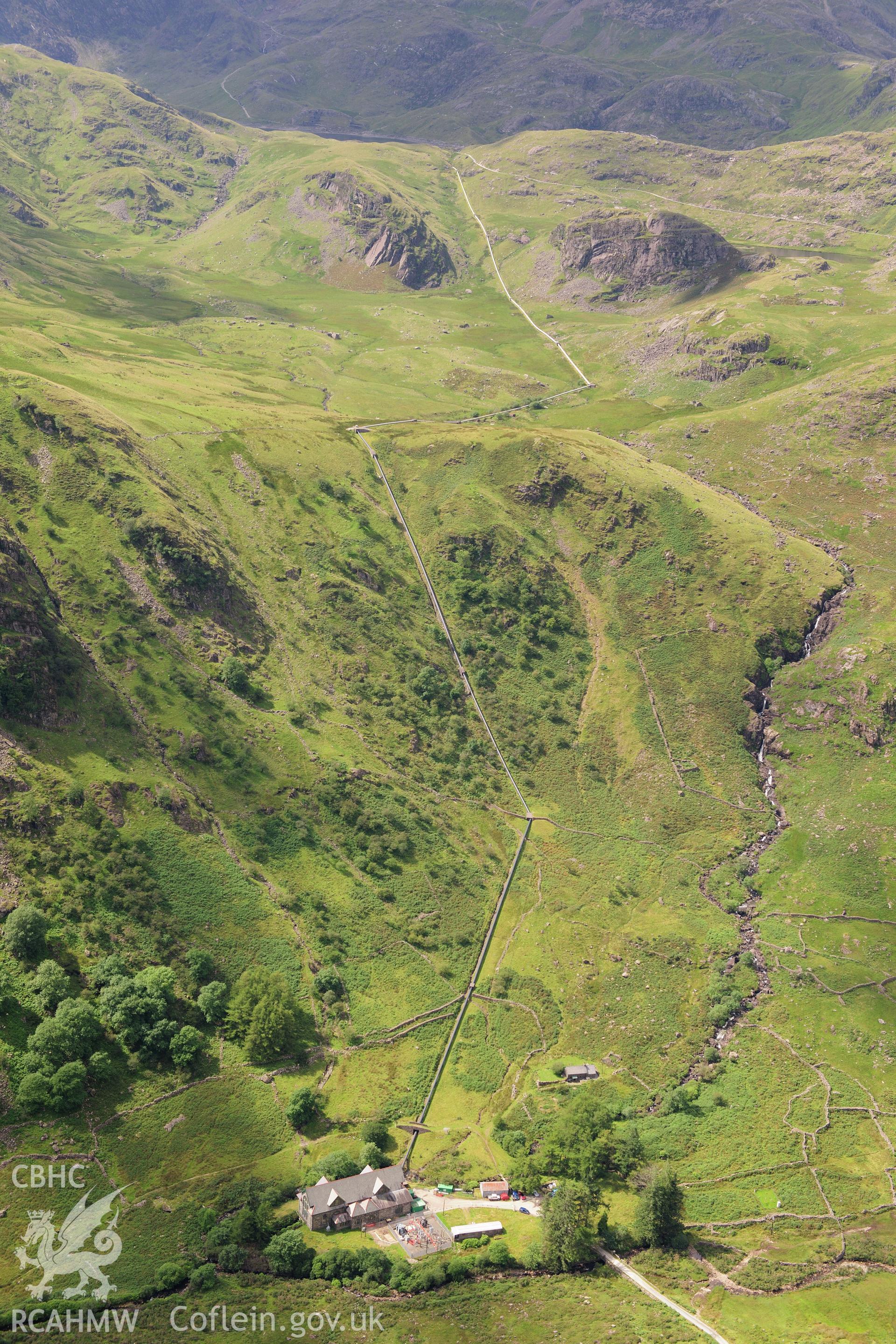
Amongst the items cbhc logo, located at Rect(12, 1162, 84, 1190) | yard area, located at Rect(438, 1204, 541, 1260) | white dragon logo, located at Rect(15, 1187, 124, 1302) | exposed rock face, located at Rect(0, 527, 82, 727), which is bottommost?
yard area, located at Rect(438, 1204, 541, 1260)

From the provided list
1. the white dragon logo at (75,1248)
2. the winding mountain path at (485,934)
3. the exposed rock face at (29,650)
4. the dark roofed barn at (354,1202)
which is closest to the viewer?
the white dragon logo at (75,1248)

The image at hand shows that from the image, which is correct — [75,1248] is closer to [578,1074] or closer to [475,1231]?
[475,1231]

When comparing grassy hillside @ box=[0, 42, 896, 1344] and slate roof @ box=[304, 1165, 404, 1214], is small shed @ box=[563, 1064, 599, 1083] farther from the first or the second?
slate roof @ box=[304, 1165, 404, 1214]

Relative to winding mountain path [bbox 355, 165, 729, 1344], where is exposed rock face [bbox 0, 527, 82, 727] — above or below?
above

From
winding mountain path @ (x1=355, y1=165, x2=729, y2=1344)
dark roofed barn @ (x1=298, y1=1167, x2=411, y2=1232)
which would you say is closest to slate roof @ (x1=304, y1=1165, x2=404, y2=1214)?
dark roofed barn @ (x1=298, y1=1167, x2=411, y2=1232)

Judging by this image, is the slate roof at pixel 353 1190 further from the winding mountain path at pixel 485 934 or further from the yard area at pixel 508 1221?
the winding mountain path at pixel 485 934

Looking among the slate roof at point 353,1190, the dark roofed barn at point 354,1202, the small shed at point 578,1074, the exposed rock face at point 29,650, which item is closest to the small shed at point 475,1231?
the dark roofed barn at point 354,1202

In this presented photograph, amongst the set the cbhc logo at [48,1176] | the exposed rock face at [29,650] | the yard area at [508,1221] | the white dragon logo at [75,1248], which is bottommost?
the yard area at [508,1221]

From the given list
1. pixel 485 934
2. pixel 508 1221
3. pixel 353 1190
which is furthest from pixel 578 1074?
pixel 353 1190
